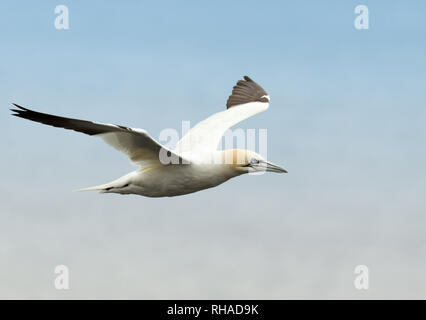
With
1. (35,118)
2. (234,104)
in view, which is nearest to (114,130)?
(35,118)

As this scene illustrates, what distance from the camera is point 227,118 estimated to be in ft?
45.3

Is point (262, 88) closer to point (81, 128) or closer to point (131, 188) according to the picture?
point (131, 188)

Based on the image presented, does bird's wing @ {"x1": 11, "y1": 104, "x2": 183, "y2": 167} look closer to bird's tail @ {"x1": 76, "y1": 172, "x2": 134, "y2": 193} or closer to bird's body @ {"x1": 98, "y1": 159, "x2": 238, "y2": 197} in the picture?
bird's body @ {"x1": 98, "y1": 159, "x2": 238, "y2": 197}

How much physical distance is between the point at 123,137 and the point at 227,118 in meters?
4.09

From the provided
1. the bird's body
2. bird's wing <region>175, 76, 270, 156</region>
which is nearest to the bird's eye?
the bird's body

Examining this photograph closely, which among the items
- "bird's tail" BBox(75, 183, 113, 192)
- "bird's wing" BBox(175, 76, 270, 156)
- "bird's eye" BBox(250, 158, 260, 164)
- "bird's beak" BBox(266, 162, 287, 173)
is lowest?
"bird's tail" BBox(75, 183, 113, 192)

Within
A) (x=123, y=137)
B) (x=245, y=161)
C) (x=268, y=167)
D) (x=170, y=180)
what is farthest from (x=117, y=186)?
(x=268, y=167)

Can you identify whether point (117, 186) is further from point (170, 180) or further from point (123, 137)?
point (123, 137)

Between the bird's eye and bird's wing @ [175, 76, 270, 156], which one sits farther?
bird's wing @ [175, 76, 270, 156]

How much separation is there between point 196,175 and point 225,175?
517 mm

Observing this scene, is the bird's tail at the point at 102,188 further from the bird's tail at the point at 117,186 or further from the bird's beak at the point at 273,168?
the bird's beak at the point at 273,168

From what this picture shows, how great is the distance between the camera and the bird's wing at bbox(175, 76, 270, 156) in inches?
493

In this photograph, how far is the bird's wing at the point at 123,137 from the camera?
30.3ft

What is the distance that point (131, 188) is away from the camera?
433 inches
